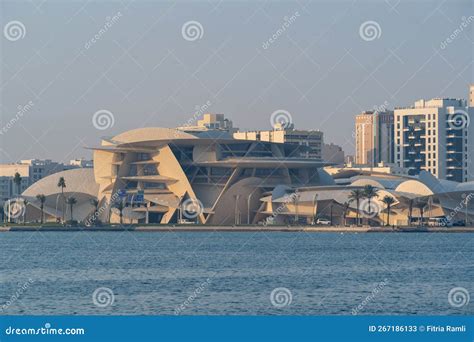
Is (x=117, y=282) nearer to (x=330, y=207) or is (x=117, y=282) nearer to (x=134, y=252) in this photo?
(x=134, y=252)

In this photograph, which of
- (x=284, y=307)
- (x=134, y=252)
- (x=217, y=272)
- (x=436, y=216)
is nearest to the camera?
(x=284, y=307)

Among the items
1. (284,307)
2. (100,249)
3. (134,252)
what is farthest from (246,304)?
(100,249)

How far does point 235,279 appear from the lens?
165 ft

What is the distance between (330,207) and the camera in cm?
13062

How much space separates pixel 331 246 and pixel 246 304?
50.6m

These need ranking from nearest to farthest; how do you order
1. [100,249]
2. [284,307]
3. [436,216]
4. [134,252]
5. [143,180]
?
[284,307], [134,252], [100,249], [436,216], [143,180]
